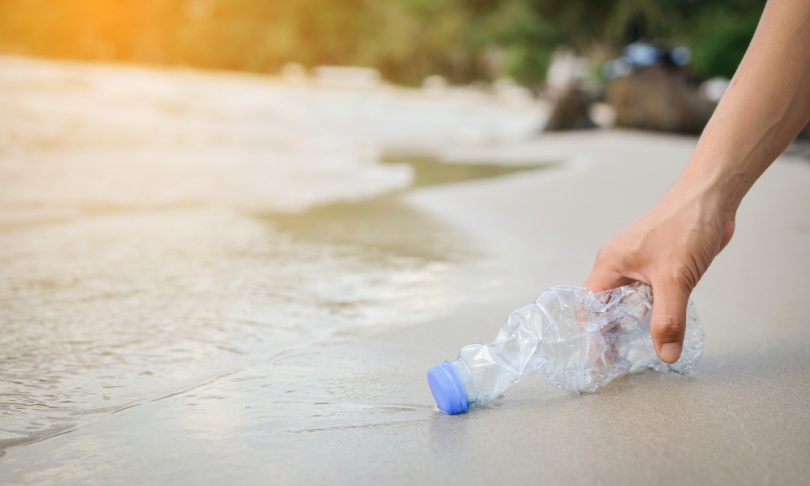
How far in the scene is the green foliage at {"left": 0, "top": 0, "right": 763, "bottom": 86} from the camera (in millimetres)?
24688

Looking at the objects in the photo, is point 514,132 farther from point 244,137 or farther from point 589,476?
point 589,476

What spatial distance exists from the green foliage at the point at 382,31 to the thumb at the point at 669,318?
18180 mm

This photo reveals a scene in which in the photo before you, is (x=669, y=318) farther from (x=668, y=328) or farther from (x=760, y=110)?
(x=760, y=110)

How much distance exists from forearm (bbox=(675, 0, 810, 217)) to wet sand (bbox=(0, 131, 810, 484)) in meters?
0.40

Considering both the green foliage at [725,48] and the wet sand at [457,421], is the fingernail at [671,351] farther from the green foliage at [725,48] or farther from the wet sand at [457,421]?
the green foliage at [725,48]

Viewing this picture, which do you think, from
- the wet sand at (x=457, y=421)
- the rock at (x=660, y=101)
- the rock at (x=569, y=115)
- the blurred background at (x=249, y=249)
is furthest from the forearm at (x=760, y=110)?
the rock at (x=569, y=115)

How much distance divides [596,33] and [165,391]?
1138 inches

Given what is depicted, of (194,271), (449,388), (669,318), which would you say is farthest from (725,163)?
(194,271)

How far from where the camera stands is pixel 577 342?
172 centimetres

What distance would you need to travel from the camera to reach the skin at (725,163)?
150 cm

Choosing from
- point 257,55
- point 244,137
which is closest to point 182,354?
point 244,137

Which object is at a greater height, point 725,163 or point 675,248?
point 725,163

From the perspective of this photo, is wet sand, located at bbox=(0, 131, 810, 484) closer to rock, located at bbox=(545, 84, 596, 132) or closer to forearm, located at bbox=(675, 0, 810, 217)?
forearm, located at bbox=(675, 0, 810, 217)

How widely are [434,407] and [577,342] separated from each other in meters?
0.34
